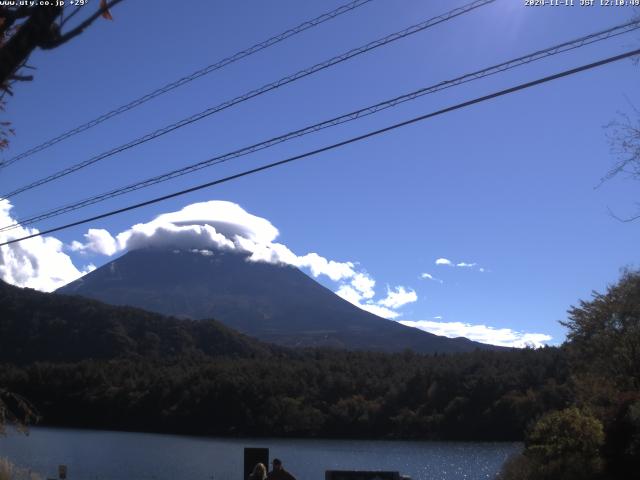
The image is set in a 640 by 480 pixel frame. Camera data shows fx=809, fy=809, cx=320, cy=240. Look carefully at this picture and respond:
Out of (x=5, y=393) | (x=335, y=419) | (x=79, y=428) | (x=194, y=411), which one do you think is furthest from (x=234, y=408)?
(x=5, y=393)

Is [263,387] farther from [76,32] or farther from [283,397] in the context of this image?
[76,32]

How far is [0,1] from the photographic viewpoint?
6.30 metres

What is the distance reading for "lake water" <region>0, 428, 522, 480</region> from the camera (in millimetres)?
41875

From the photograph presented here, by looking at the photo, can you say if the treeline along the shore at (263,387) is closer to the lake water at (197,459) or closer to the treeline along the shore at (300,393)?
the treeline along the shore at (300,393)

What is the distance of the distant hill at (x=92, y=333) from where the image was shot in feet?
371

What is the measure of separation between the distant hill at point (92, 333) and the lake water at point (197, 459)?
141 ft

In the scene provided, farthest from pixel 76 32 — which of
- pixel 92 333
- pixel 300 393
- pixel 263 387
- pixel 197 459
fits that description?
pixel 92 333

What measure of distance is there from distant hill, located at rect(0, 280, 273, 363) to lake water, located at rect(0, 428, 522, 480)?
43.0 metres

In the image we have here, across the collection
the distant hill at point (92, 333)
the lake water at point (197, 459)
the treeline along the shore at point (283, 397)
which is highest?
the distant hill at point (92, 333)

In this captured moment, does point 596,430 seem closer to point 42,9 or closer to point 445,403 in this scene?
point 42,9

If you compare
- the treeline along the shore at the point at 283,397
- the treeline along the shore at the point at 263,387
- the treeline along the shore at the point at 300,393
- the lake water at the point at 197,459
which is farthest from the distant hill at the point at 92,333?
the lake water at the point at 197,459

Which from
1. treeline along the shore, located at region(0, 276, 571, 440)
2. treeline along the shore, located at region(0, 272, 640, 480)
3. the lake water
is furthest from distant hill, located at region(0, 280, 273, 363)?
the lake water

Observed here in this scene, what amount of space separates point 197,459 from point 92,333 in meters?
73.1

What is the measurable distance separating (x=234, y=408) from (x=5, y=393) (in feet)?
265
